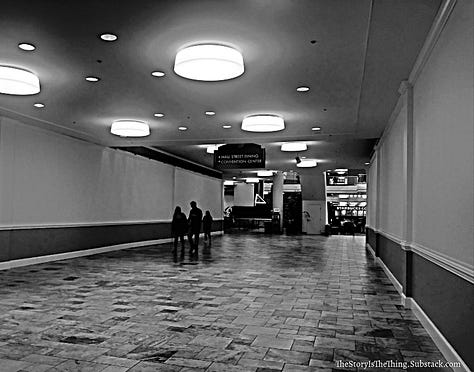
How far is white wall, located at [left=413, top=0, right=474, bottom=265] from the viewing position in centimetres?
411

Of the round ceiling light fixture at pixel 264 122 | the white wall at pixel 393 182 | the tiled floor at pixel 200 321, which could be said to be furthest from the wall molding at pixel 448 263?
the round ceiling light fixture at pixel 264 122

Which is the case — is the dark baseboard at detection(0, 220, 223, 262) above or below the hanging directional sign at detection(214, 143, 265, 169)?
below

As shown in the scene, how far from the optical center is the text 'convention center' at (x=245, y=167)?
184 inches

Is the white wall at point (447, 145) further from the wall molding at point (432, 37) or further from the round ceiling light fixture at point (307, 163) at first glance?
the round ceiling light fixture at point (307, 163)

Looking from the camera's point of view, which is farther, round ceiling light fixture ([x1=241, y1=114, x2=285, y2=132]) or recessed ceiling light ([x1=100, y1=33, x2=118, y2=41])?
round ceiling light fixture ([x1=241, y1=114, x2=285, y2=132])

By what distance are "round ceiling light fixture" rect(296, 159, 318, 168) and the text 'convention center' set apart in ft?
21.1

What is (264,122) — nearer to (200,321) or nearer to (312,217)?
(200,321)

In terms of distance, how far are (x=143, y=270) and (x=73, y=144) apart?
16.4 ft

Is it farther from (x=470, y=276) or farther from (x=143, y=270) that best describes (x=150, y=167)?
(x=470, y=276)

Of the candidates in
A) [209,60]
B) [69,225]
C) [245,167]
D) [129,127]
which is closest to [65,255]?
[69,225]

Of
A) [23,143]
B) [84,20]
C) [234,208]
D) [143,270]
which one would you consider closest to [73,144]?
[23,143]

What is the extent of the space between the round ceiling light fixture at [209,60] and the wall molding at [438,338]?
4.26m

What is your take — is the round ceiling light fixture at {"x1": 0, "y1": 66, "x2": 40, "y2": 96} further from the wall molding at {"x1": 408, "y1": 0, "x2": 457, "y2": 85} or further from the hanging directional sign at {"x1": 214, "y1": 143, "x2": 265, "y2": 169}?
the hanging directional sign at {"x1": 214, "y1": 143, "x2": 265, "y2": 169}

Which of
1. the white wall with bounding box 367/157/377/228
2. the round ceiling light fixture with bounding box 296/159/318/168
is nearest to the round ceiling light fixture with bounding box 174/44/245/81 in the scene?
the white wall with bounding box 367/157/377/228
